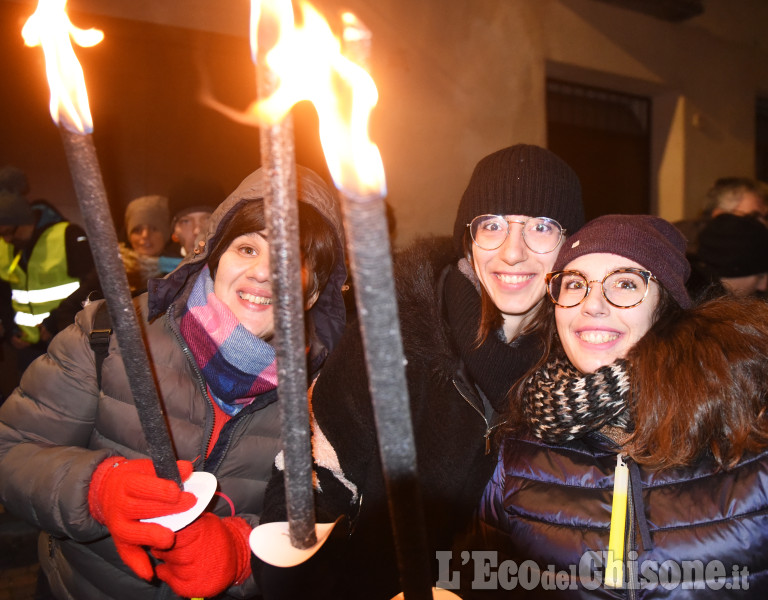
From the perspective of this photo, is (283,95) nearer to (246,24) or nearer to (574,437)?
(574,437)

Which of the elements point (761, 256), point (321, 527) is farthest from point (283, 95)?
point (761, 256)

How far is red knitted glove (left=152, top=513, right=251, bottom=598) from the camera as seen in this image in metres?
1.16

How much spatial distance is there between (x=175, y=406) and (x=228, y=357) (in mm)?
190

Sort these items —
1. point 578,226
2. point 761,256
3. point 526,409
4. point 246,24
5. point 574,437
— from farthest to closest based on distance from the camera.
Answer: point 246,24 < point 761,256 < point 578,226 < point 526,409 < point 574,437

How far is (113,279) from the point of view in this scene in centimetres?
81

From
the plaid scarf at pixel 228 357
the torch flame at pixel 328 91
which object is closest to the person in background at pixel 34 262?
the plaid scarf at pixel 228 357

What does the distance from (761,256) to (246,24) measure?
3.75 m

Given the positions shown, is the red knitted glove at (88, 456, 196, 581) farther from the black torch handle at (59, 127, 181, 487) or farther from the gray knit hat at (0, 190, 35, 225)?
the gray knit hat at (0, 190, 35, 225)

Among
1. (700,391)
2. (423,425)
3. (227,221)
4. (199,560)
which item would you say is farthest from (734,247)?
(199,560)

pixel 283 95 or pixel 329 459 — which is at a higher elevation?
pixel 283 95

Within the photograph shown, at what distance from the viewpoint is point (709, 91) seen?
25.0 ft

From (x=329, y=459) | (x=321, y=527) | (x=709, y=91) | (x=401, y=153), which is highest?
(x=709, y=91)

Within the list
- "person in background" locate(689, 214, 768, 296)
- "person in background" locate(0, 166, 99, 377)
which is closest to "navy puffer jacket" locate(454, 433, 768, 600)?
"person in background" locate(689, 214, 768, 296)

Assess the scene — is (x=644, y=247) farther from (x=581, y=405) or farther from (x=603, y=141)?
(x=603, y=141)
